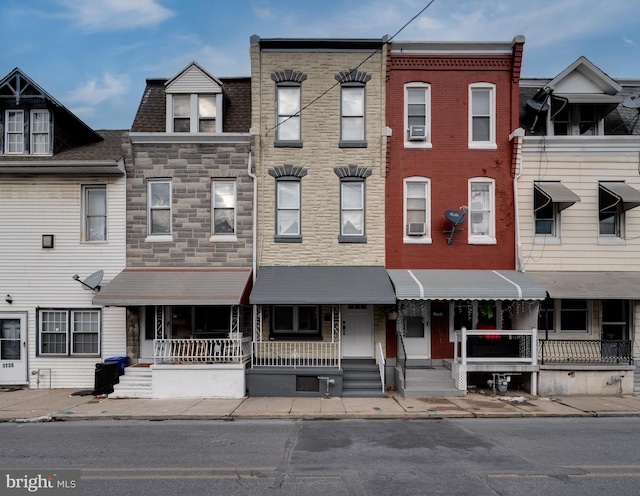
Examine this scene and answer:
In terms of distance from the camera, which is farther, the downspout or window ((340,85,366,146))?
window ((340,85,366,146))

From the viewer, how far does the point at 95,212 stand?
14.6m

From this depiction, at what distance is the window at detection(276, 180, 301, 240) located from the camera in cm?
1438

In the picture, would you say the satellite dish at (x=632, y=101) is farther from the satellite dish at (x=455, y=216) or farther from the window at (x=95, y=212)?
the window at (x=95, y=212)

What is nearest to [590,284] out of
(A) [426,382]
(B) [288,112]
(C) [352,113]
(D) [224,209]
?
(A) [426,382]

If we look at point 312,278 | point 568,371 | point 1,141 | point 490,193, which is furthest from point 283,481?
point 1,141

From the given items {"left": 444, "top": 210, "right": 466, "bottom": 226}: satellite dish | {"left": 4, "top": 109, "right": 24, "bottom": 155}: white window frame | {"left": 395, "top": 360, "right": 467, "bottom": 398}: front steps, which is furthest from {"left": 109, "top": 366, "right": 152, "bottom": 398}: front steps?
{"left": 444, "top": 210, "right": 466, "bottom": 226}: satellite dish

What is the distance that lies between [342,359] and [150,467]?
7549 millimetres

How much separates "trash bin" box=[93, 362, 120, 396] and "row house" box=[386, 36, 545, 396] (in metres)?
8.63

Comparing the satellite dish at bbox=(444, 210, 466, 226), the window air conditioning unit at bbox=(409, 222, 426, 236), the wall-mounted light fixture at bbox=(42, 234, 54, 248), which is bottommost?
the wall-mounted light fixture at bbox=(42, 234, 54, 248)

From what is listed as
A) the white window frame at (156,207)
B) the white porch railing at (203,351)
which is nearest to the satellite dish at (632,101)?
the white porch railing at (203,351)

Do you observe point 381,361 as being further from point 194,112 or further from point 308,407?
point 194,112

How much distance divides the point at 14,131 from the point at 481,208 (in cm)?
1541

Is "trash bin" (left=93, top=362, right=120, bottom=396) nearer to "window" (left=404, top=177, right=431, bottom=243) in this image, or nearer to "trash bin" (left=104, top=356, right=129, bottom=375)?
"trash bin" (left=104, top=356, right=129, bottom=375)

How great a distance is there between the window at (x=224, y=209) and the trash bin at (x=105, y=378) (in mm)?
5034
